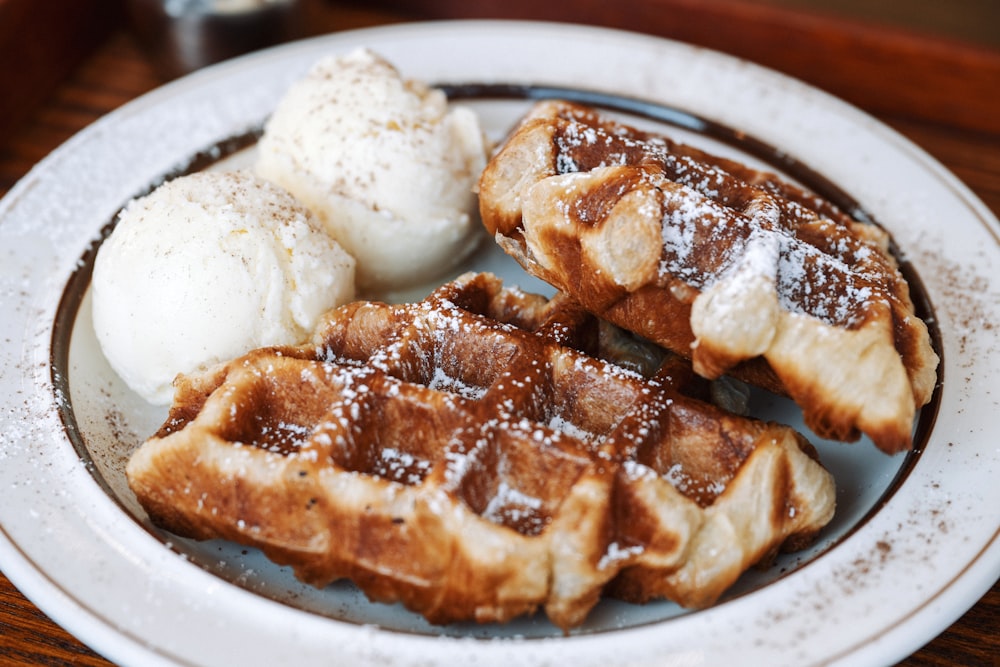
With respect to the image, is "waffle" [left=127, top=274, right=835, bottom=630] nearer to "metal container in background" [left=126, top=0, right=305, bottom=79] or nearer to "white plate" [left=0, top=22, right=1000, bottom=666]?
"white plate" [left=0, top=22, right=1000, bottom=666]

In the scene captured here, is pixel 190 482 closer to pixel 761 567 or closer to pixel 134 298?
pixel 134 298

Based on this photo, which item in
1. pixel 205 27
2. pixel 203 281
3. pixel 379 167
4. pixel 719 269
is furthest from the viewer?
pixel 205 27

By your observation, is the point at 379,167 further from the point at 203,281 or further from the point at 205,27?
the point at 205,27

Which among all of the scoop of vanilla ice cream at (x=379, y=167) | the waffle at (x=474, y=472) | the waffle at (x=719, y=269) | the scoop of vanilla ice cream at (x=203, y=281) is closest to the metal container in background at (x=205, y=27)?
the scoop of vanilla ice cream at (x=379, y=167)

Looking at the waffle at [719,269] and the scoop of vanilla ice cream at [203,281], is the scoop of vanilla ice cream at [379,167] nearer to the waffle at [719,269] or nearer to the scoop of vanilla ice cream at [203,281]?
the scoop of vanilla ice cream at [203,281]

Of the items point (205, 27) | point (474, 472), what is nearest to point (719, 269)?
point (474, 472)

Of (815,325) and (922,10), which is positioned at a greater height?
(922,10)

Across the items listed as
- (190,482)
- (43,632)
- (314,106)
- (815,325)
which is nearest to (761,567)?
(815,325)
